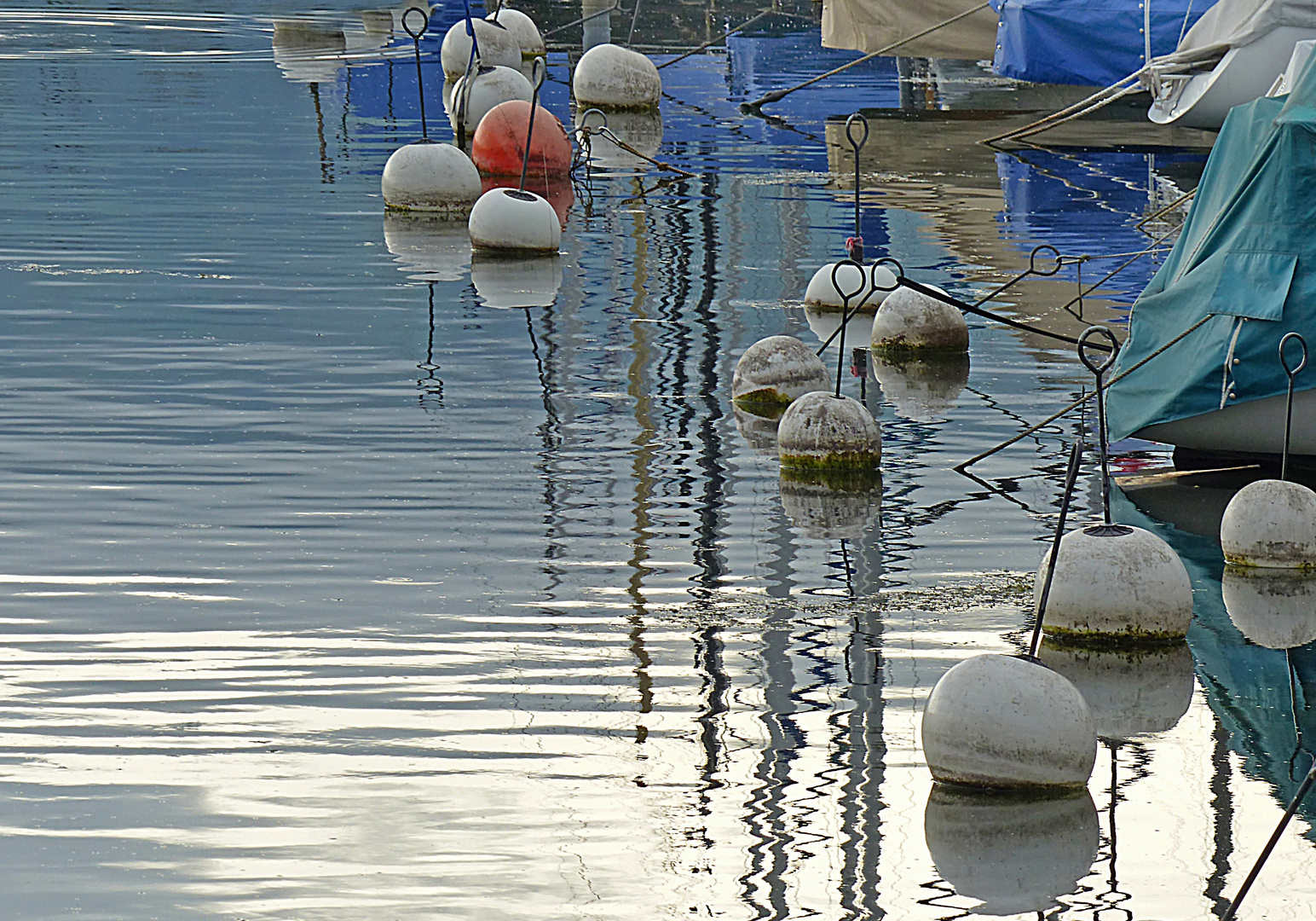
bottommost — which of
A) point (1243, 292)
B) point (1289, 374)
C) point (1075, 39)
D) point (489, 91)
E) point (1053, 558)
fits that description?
point (1053, 558)

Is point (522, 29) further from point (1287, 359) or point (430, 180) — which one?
point (1287, 359)

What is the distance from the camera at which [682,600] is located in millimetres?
10172

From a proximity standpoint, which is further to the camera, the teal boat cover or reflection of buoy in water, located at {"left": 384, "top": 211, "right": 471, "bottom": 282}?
reflection of buoy in water, located at {"left": 384, "top": 211, "right": 471, "bottom": 282}

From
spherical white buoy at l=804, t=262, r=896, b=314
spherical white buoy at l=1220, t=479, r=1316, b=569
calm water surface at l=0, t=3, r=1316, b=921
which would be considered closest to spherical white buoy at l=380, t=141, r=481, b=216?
calm water surface at l=0, t=3, r=1316, b=921

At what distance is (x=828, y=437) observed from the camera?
1262 centimetres

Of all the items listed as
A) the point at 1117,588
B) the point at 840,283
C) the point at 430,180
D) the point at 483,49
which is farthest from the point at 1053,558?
the point at 483,49

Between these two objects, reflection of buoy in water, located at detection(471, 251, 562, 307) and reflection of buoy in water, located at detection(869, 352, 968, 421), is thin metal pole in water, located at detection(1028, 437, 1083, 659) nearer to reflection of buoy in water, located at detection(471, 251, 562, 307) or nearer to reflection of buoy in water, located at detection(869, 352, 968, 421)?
reflection of buoy in water, located at detection(869, 352, 968, 421)

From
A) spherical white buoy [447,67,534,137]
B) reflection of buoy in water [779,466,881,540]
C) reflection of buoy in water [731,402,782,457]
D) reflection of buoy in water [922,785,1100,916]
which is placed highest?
spherical white buoy [447,67,534,137]

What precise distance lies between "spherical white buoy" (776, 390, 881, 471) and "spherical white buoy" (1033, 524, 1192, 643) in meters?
3.22

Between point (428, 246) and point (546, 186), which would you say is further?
point (546, 186)

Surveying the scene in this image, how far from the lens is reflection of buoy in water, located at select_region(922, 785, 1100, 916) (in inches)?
275

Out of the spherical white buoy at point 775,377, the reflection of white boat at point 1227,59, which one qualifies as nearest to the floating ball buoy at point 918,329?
the spherical white buoy at point 775,377

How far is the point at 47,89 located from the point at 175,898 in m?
28.5

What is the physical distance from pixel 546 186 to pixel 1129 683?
17217 millimetres
